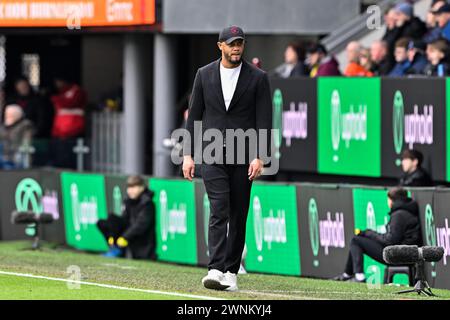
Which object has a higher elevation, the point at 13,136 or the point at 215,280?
the point at 13,136

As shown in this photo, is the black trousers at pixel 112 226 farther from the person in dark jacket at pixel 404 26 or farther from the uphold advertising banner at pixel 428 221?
the uphold advertising banner at pixel 428 221

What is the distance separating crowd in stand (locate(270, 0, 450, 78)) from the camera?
55.5ft

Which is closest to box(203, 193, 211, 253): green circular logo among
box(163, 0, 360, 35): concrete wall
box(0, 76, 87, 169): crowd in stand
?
box(163, 0, 360, 35): concrete wall

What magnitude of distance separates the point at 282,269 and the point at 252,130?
5.91m

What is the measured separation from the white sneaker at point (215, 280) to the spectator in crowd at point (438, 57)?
6554mm

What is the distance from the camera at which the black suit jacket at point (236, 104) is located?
10977mm

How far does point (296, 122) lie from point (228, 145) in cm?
833

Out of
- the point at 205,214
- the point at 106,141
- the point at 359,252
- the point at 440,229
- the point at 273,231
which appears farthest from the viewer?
the point at 106,141

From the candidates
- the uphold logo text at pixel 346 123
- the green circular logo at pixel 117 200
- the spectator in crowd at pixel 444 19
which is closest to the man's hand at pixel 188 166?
the uphold logo text at pixel 346 123

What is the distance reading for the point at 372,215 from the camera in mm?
15422

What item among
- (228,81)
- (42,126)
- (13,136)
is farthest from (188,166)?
(42,126)

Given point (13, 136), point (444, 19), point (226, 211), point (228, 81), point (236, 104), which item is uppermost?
point (444, 19)

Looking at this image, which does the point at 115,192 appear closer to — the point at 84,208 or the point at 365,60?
the point at 84,208

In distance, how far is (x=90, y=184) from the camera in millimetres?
20078
